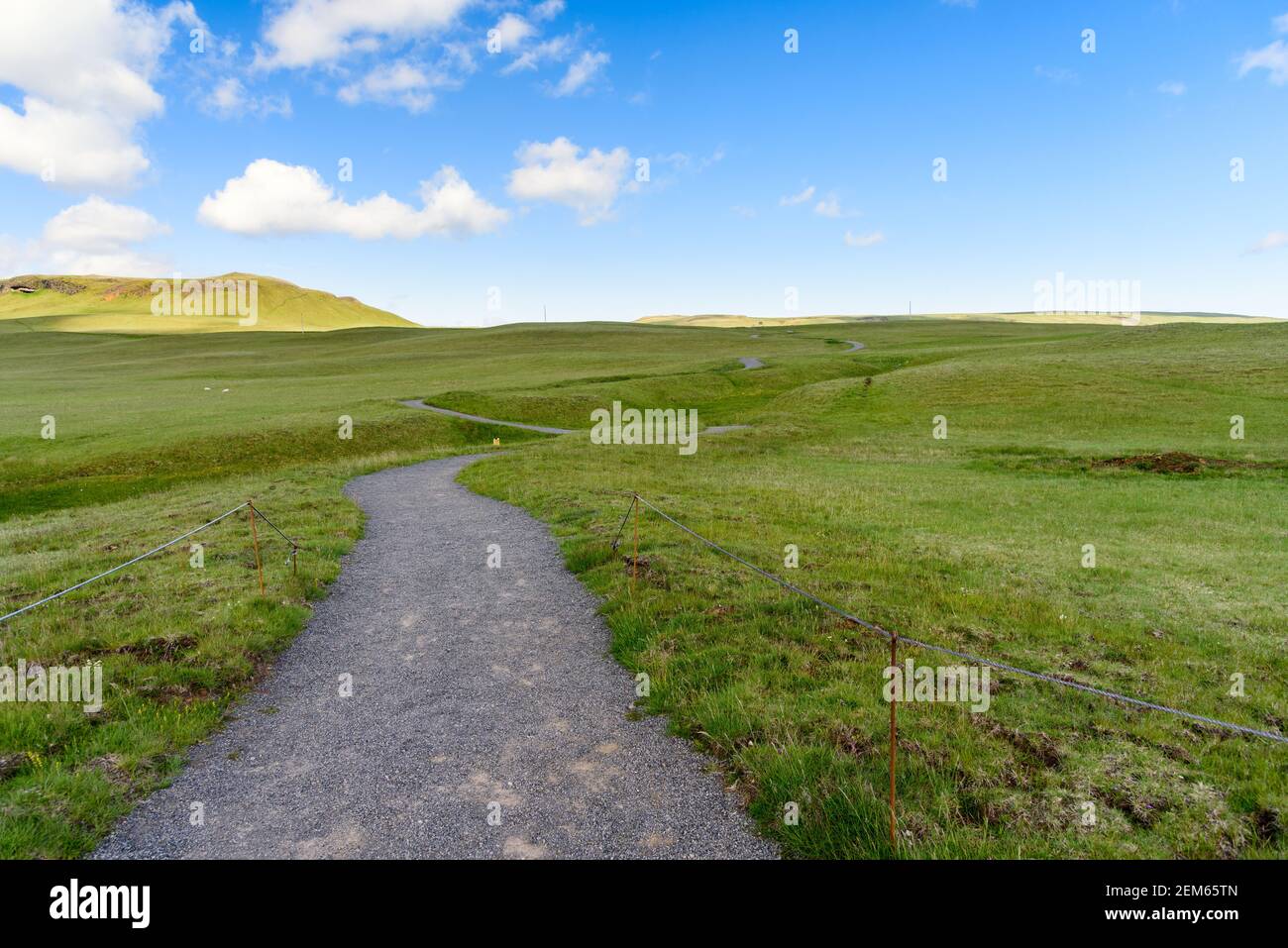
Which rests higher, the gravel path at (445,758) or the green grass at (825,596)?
the green grass at (825,596)

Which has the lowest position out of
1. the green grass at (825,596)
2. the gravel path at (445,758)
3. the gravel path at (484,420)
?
the gravel path at (445,758)

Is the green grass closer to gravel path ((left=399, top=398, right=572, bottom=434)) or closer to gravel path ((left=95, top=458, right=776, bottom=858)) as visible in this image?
gravel path ((left=95, top=458, right=776, bottom=858))

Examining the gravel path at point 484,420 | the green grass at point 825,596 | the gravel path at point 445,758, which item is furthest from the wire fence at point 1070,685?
the gravel path at point 484,420

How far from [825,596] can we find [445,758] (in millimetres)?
8042

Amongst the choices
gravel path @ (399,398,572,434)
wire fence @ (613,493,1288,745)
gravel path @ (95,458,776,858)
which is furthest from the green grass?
gravel path @ (399,398,572,434)

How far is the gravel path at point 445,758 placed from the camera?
644 centimetres

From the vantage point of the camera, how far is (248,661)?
33.9ft

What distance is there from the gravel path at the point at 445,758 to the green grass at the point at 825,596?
1.69 feet

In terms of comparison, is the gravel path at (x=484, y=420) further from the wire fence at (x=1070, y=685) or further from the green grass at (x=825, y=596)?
→ the wire fence at (x=1070, y=685)

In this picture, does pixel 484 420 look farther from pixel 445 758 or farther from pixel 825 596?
pixel 445 758

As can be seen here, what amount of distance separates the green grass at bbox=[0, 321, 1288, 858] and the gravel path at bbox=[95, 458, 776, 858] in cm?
51
